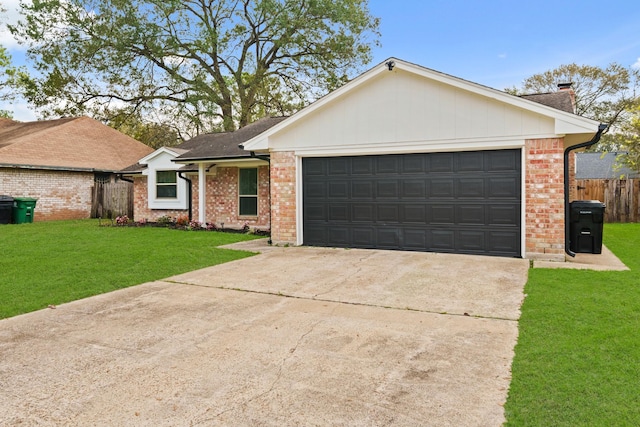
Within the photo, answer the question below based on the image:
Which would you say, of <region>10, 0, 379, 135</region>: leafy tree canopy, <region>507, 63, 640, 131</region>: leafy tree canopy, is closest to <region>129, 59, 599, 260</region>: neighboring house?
<region>10, 0, 379, 135</region>: leafy tree canopy

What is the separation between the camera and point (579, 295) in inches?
220

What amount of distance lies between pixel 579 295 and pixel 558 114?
153 inches

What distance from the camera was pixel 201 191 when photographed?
15.1 m

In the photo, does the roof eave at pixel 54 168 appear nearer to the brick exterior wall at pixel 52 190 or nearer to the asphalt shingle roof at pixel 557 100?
the brick exterior wall at pixel 52 190

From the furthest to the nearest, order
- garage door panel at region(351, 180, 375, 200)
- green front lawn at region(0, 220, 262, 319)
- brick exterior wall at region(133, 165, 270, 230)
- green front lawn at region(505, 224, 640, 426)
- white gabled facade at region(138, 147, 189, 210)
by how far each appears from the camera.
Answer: white gabled facade at region(138, 147, 189, 210)
brick exterior wall at region(133, 165, 270, 230)
garage door panel at region(351, 180, 375, 200)
green front lawn at region(0, 220, 262, 319)
green front lawn at region(505, 224, 640, 426)

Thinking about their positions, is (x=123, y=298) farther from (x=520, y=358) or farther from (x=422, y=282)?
(x=520, y=358)

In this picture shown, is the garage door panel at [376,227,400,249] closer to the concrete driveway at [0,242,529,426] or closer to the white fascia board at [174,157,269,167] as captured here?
the concrete driveway at [0,242,529,426]

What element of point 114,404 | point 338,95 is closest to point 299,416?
point 114,404

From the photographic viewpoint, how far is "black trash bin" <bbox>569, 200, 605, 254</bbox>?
29.8ft

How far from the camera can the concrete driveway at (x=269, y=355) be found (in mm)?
2873

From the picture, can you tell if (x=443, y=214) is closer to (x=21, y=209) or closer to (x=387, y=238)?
(x=387, y=238)

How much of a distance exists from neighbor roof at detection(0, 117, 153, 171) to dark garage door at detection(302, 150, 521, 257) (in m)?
15.7

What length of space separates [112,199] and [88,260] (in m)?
12.8

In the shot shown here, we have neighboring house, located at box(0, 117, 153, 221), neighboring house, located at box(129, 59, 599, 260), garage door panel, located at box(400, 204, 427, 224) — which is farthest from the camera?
neighboring house, located at box(0, 117, 153, 221)
